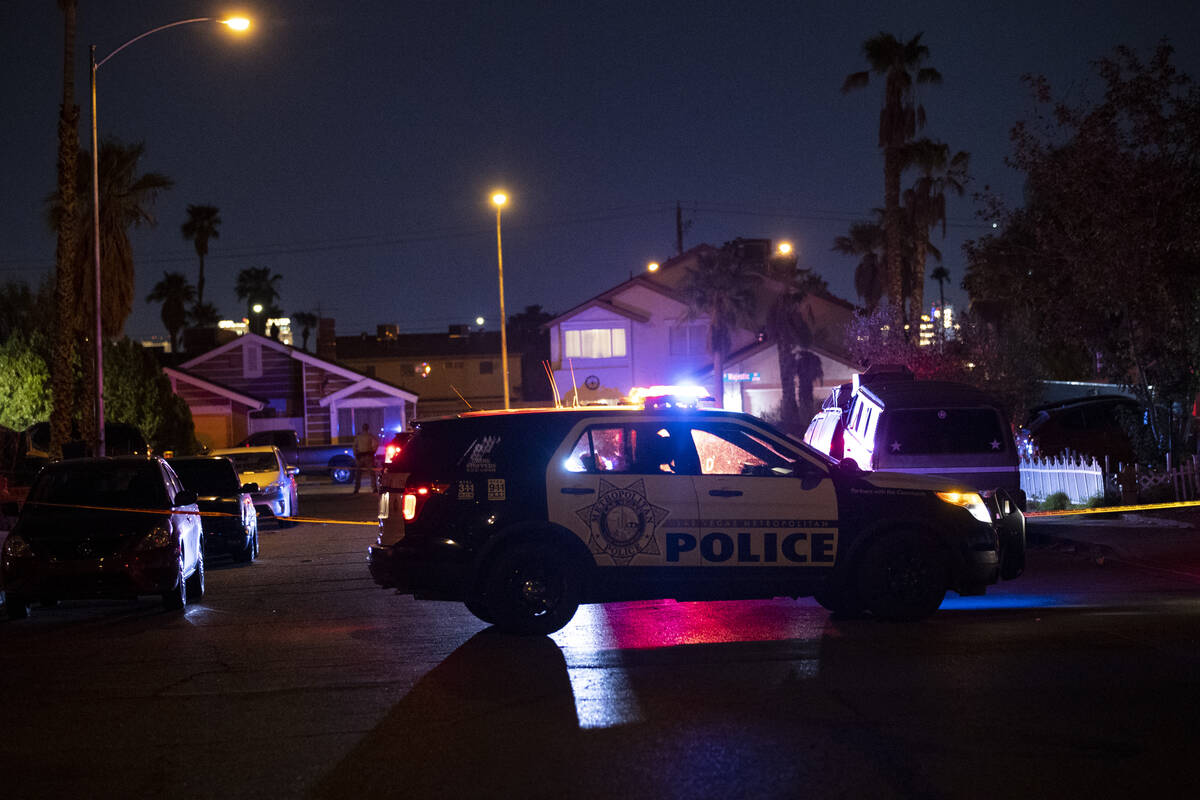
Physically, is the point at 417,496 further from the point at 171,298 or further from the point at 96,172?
the point at 171,298

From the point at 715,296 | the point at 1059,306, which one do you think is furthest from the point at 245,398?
the point at 1059,306

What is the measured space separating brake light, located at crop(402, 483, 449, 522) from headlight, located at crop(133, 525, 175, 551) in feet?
11.6

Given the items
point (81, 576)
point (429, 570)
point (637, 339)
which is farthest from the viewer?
point (637, 339)

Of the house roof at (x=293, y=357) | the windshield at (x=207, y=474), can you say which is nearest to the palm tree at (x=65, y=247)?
the windshield at (x=207, y=474)

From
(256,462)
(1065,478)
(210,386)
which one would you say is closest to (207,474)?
(256,462)

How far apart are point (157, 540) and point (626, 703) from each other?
6550 mm

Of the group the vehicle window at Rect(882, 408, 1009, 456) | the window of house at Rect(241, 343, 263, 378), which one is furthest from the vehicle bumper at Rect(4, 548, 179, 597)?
the window of house at Rect(241, 343, 263, 378)

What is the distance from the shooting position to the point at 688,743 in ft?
21.8

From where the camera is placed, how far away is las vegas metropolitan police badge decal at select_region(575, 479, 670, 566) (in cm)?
1006

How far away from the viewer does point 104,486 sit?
13500mm

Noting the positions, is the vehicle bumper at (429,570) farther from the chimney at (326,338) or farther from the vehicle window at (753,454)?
the chimney at (326,338)

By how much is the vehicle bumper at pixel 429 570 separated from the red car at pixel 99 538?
133 inches

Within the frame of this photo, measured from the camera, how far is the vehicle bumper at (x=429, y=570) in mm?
9984

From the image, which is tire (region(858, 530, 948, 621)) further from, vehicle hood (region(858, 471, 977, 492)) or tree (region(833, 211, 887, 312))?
tree (region(833, 211, 887, 312))
